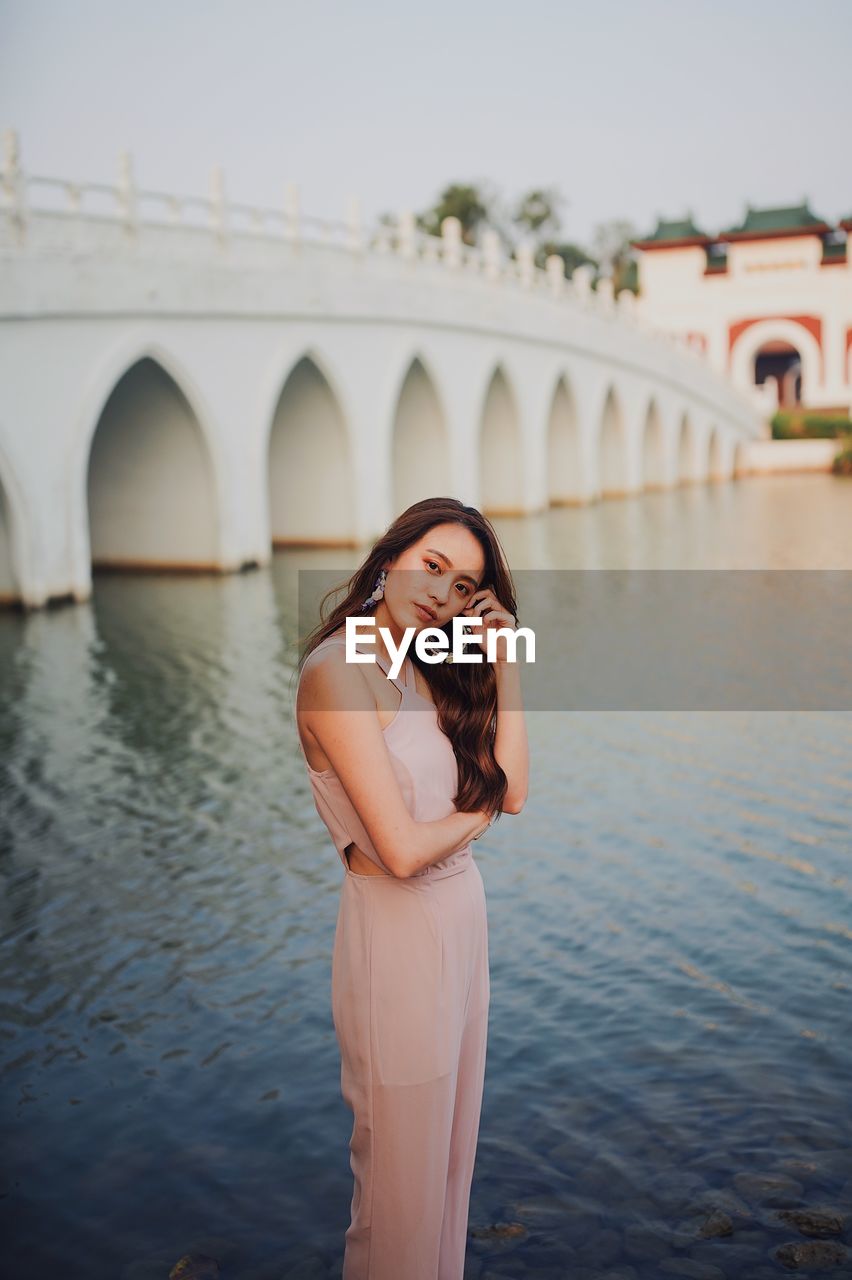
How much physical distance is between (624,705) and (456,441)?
16.8 metres

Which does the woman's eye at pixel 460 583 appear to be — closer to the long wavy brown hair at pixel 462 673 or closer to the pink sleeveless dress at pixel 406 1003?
the long wavy brown hair at pixel 462 673

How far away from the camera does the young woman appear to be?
256 cm

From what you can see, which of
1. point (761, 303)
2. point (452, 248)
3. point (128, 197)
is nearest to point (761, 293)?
point (761, 303)

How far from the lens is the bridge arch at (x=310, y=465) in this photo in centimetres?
2320

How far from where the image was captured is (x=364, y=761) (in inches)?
98.7

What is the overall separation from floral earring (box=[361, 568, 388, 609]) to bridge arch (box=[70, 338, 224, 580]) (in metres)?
16.7

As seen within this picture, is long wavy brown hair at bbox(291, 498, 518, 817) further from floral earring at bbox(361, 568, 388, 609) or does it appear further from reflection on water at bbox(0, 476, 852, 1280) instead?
reflection on water at bbox(0, 476, 852, 1280)

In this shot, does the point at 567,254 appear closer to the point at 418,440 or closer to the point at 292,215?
the point at 418,440

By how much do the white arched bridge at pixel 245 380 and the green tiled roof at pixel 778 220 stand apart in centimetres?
2568

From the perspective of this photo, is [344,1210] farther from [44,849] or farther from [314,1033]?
[44,849]

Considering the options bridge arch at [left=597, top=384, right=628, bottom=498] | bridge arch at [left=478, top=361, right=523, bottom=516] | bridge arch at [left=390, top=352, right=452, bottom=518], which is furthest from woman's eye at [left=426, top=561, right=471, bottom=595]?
bridge arch at [left=597, top=384, right=628, bottom=498]

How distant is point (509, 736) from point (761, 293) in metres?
55.7

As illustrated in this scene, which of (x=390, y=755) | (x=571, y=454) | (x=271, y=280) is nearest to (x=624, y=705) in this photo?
(x=390, y=755)

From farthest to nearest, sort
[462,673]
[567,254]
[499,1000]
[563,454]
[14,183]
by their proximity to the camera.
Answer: [567,254] → [563,454] → [14,183] → [499,1000] → [462,673]
